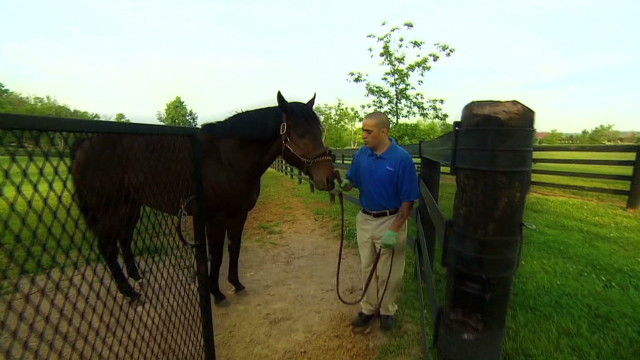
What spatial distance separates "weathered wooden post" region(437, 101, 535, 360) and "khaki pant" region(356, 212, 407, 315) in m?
1.54

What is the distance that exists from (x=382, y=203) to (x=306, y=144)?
0.93 m

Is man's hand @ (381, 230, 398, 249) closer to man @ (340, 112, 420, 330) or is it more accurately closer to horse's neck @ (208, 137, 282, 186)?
man @ (340, 112, 420, 330)

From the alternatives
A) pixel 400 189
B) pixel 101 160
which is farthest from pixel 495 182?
pixel 101 160

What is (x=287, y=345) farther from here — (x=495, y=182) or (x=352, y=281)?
(x=495, y=182)

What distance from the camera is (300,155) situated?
3064 millimetres

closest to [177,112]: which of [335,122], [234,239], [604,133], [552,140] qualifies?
[335,122]

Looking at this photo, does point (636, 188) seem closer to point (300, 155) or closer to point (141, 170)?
point (300, 155)

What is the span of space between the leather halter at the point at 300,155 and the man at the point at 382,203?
0.30m

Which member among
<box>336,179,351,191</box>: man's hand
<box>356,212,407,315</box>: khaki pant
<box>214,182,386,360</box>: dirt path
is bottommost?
<box>214,182,386,360</box>: dirt path

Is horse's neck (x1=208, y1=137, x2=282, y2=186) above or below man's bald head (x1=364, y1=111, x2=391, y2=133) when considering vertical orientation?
below

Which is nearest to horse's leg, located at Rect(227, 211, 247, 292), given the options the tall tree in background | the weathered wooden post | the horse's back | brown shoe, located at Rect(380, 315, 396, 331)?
the horse's back

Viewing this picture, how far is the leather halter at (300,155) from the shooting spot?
302 cm

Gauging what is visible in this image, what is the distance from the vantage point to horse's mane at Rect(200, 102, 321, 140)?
10.4 ft

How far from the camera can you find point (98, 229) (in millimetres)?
1571
